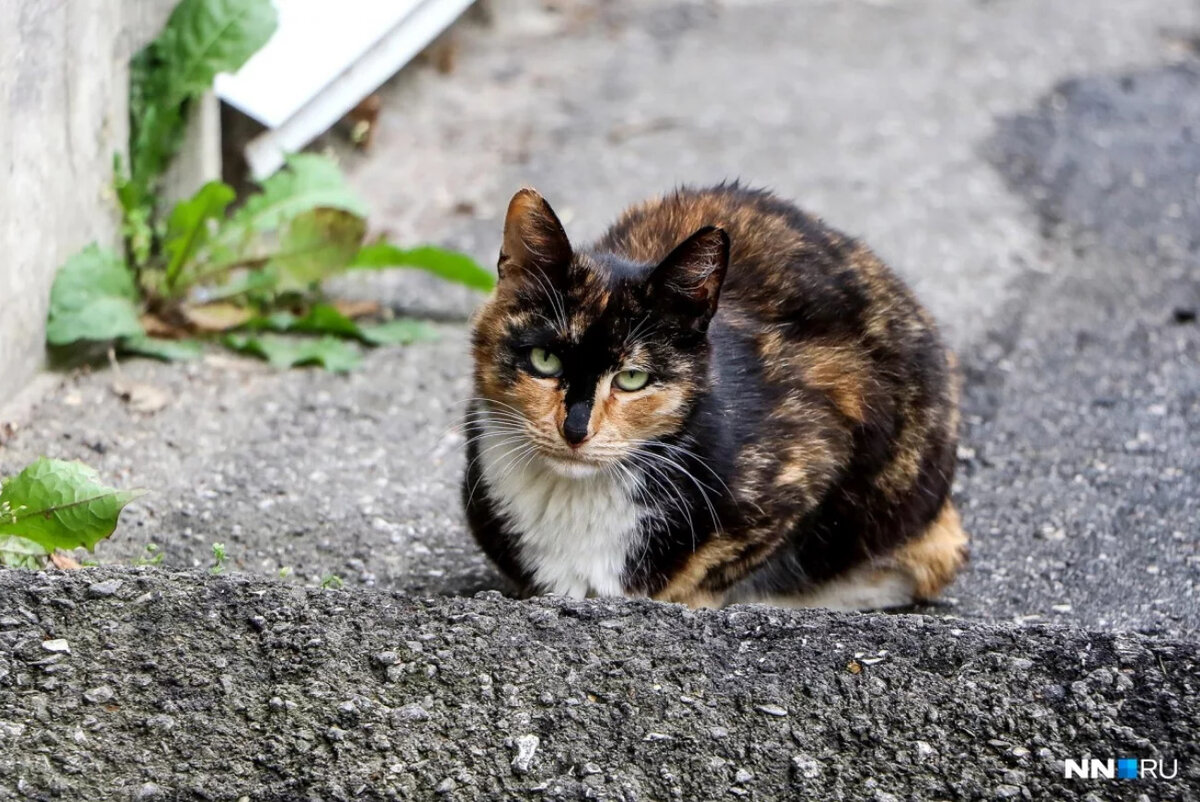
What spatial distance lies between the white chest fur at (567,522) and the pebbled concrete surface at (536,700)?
392 millimetres

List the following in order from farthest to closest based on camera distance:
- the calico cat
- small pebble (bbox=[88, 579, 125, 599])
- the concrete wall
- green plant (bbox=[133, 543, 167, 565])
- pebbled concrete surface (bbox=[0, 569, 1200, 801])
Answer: the concrete wall, green plant (bbox=[133, 543, 167, 565]), the calico cat, small pebble (bbox=[88, 579, 125, 599]), pebbled concrete surface (bbox=[0, 569, 1200, 801])

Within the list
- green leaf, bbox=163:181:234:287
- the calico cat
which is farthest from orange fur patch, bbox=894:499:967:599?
green leaf, bbox=163:181:234:287

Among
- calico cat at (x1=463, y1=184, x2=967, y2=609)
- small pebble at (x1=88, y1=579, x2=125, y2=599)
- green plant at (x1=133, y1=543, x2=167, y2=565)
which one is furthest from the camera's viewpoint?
green plant at (x1=133, y1=543, x2=167, y2=565)

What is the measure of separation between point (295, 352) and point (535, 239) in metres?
2.13

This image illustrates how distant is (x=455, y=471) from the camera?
15.6 ft

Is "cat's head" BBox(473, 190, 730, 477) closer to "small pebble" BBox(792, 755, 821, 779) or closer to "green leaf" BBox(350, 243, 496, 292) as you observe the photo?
"small pebble" BBox(792, 755, 821, 779)

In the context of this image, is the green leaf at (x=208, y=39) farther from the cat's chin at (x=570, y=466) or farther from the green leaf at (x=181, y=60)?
the cat's chin at (x=570, y=466)

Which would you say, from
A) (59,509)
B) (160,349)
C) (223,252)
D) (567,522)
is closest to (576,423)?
(567,522)

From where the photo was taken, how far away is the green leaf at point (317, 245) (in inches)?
212

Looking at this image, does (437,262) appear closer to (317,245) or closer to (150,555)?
(317,245)

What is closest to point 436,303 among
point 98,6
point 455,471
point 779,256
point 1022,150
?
point 455,471

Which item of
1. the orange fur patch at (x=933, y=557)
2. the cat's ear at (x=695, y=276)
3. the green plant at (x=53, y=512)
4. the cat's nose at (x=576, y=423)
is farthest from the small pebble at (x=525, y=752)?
the orange fur patch at (x=933, y=557)

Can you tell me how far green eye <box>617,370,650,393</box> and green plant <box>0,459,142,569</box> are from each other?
3.97 ft

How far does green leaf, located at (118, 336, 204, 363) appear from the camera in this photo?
5.05 metres
